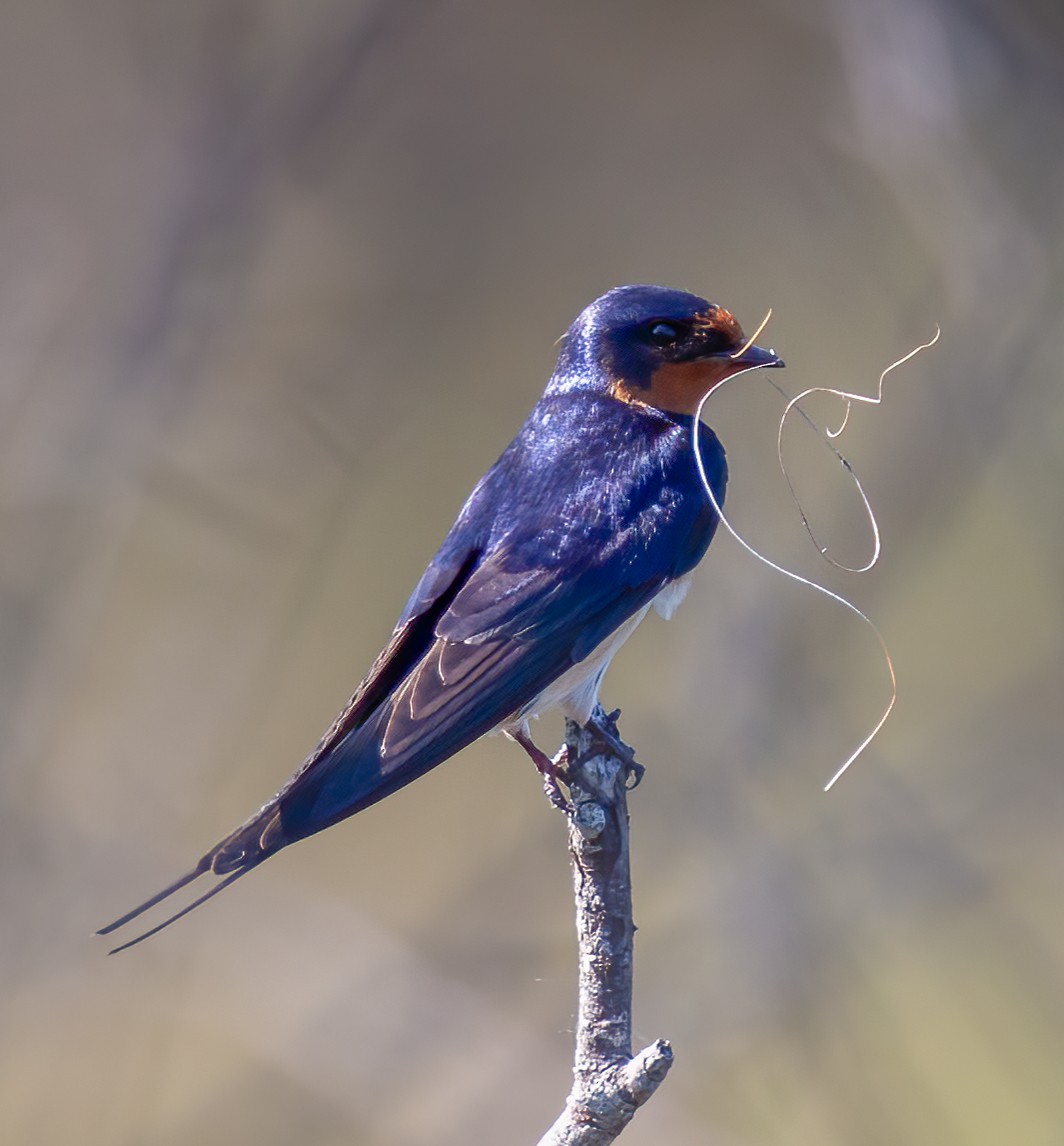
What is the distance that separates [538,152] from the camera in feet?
14.3

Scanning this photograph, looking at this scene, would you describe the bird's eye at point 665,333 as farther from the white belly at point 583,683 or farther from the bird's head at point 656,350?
the white belly at point 583,683

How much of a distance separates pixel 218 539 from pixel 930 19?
2.13 metres

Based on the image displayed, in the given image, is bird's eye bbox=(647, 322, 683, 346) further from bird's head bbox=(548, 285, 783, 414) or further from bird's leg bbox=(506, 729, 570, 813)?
bird's leg bbox=(506, 729, 570, 813)

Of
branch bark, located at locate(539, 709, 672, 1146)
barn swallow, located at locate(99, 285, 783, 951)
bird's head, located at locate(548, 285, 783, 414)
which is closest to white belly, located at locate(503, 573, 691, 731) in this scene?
barn swallow, located at locate(99, 285, 783, 951)

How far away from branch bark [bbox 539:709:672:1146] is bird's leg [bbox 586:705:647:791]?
0.12m

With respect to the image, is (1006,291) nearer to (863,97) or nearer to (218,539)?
(863,97)

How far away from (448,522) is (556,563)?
1.81 m

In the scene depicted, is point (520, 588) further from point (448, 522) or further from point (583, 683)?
point (448, 522)

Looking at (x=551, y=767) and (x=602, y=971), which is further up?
(x=551, y=767)

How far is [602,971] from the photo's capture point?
170 centimetres

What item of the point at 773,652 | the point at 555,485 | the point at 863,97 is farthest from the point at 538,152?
the point at 555,485

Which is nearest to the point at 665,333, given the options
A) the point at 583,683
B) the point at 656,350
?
the point at 656,350

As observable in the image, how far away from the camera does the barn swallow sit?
1.92 m

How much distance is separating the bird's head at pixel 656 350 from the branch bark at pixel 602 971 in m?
0.62
